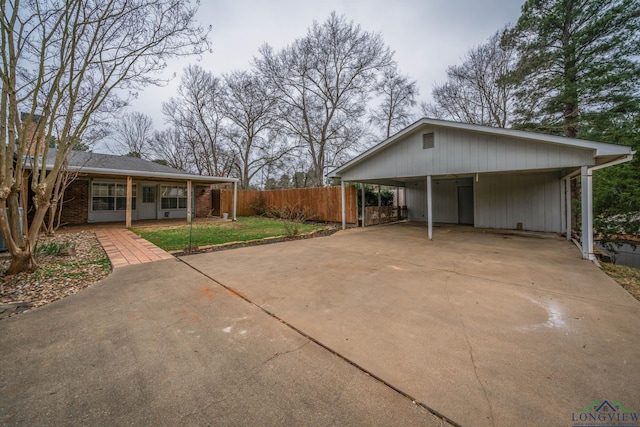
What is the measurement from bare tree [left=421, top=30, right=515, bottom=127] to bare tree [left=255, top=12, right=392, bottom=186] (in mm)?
4460

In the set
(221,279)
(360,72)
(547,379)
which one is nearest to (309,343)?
(547,379)

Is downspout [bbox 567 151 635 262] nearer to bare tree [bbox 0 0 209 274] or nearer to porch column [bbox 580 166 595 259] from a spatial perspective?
porch column [bbox 580 166 595 259]

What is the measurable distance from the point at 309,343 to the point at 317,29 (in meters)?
19.7

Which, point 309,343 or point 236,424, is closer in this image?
point 236,424

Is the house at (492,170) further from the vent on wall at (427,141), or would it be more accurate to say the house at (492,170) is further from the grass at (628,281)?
the grass at (628,281)

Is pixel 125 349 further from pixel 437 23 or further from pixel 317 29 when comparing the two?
pixel 317 29

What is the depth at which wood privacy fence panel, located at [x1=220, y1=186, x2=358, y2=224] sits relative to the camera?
1163 cm

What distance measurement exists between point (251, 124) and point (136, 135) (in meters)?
11.3

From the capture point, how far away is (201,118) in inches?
878

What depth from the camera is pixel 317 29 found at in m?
16.9

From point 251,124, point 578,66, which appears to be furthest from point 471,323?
point 251,124

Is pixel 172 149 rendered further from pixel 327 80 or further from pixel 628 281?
pixel 628 281

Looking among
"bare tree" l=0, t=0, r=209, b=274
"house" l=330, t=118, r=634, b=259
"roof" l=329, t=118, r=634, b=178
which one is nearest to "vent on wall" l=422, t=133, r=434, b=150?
"house" l=330, t=118, r=634, b=259

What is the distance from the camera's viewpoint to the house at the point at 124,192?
34.5 feet
